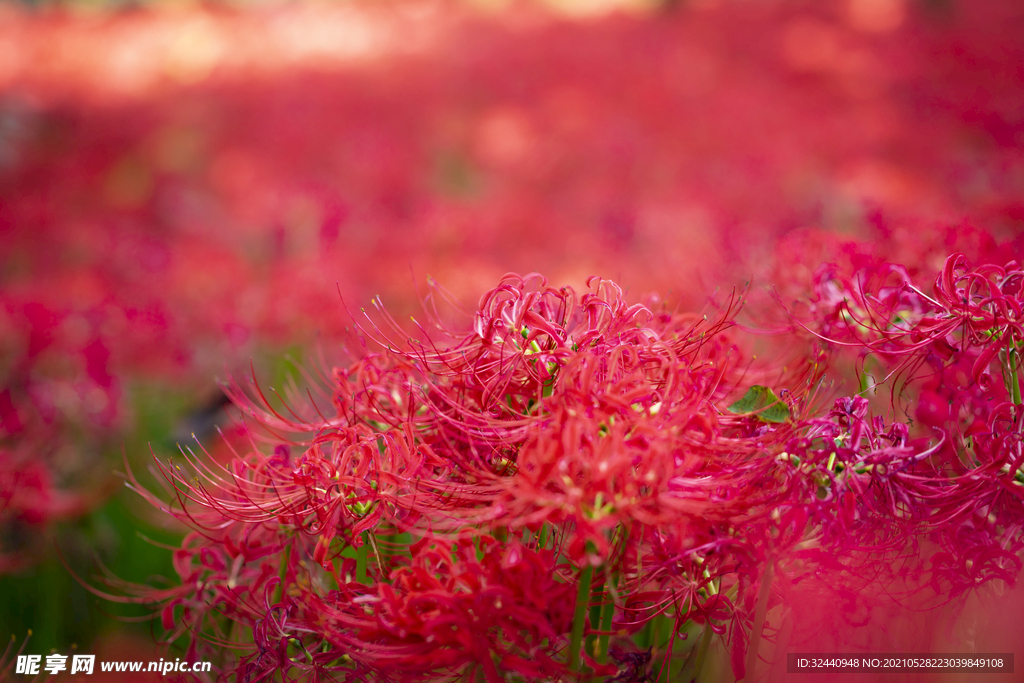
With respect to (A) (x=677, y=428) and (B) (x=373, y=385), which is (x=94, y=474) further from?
(A) (x=677, y=428)

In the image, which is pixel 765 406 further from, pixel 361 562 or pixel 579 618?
pixel 361 562

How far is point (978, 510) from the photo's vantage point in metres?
0.83

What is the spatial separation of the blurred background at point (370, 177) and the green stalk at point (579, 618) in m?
0.51

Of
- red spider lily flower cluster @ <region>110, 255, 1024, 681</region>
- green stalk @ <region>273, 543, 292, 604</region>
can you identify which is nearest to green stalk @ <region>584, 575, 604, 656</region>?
red spider lily flower cluster @ <region>110, 255, 1024, 681</region>

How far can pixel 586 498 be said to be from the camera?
2.20 ft

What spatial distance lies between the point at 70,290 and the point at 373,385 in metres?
2.51

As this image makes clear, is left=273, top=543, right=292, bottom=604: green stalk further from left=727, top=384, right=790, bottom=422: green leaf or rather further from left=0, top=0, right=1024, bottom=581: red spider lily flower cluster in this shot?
left=0, top=0, right=1024, bottom=581: red spider lily flower cluster

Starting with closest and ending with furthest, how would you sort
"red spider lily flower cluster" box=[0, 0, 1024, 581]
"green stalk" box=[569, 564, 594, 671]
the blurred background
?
"green stalk" box=[569, 564, 594, 671] → the blurred background → "red spider lily flower cluster" box=[0, 0, 1024, 581]

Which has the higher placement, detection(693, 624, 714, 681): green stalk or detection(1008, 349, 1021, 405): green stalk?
detection(1008, 349, 1021, 405): green stalk

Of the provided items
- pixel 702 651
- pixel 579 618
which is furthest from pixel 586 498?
pixel 702 651

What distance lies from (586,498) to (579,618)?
0.15 metres

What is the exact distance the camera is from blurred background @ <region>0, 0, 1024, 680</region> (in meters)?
1.75

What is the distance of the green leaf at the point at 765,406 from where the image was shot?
0.81 meters

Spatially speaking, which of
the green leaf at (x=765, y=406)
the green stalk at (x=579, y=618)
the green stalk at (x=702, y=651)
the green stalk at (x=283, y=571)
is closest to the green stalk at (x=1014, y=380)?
the green leaf at (x=765, y=406)
